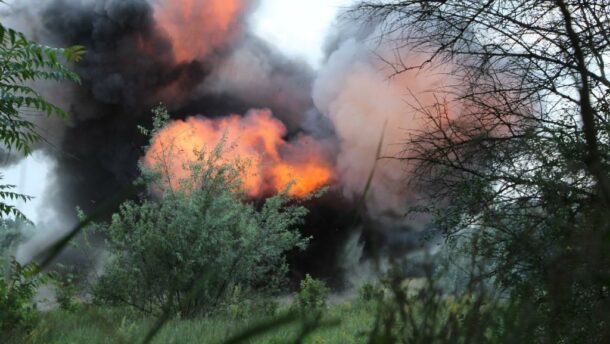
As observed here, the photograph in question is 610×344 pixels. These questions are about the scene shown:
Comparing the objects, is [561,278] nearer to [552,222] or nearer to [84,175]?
[552,222]

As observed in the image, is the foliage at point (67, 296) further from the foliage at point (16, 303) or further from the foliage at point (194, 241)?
the foliage at point (16, 303)

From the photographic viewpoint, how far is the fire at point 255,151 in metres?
9.65

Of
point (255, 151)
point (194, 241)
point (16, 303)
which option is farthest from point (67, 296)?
point (255, 151)

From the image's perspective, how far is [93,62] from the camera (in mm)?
19594

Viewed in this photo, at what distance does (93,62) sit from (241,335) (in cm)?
2038

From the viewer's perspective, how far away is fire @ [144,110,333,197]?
9648mm

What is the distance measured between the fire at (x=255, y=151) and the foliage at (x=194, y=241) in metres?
0.24

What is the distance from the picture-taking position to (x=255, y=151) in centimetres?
1370

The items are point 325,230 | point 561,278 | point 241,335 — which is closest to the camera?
point 241,335

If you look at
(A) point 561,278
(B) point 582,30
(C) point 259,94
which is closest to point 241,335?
(A) point 561,278

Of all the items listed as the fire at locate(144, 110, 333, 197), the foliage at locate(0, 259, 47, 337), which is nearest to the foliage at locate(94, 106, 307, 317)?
the fire at locate(144, 110, 333, 197)

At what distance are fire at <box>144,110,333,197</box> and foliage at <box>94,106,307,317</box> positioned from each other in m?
0.24

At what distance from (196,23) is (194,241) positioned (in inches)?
482

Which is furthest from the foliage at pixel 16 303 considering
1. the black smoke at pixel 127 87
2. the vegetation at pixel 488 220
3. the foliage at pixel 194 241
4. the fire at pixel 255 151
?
the black smoke at pixel 127 87
